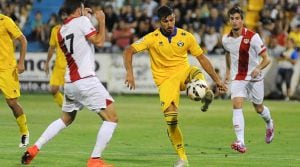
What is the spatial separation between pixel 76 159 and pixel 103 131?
1593 mm

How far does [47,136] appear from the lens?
40.4 ft

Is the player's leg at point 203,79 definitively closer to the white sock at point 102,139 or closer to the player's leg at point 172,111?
the player's leg at point 172,111

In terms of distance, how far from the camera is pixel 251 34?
51.8 feet

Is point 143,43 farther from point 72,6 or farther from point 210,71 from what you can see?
point 72,6

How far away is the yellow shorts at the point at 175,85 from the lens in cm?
1279

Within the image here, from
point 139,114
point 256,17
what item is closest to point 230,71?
point 139,114

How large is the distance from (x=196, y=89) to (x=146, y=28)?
19.5m

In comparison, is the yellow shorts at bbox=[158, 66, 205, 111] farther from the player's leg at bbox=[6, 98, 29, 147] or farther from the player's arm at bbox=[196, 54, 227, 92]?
the player's leg at bbox=[6, 98, 29, 147]

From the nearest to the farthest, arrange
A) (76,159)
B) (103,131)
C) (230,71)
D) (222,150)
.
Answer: (103,131) < (76,159) < (222,150) < (230,71)

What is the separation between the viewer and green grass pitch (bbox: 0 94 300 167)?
43.4ft

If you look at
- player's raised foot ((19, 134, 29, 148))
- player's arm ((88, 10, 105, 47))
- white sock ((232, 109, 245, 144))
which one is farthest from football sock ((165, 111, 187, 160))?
player's raised foot ((19, 134, 29, 148))

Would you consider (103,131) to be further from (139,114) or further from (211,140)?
(139,114)

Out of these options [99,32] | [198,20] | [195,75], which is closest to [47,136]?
[99,32]

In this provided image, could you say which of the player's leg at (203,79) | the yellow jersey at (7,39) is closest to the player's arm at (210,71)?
the player's leg at (203,79)
